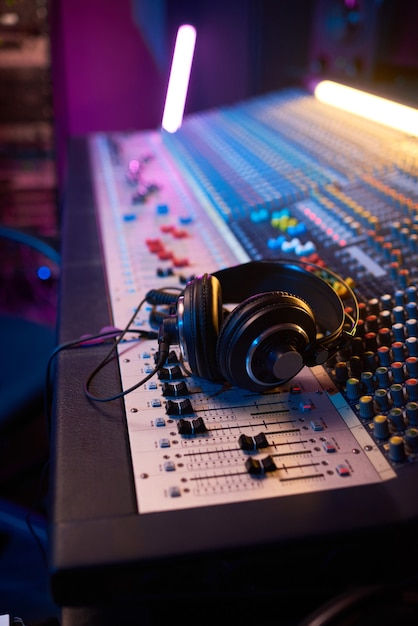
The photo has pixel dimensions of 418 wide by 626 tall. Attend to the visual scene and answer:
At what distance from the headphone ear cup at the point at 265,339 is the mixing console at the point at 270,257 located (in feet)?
0.19

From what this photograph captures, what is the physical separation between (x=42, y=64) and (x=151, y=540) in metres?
2.56

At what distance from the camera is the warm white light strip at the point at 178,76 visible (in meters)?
2.04

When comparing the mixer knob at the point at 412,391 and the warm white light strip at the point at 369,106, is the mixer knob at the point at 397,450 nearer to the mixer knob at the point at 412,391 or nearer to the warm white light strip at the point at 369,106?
the mixer knob at the point at 412,391

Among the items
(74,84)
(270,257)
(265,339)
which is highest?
(265,339)

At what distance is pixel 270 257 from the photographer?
1127 mm

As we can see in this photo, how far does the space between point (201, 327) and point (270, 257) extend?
410 millimetres

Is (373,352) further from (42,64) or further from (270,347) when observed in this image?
(42,64)

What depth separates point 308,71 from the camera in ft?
6.98

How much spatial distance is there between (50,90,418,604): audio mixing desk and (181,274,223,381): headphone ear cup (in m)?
0.05

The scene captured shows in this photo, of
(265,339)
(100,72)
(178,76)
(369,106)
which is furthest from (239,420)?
(100,72)

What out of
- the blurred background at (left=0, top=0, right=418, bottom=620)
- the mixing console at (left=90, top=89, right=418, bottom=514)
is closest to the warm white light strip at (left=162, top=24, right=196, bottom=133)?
the mixing console at (left=90, top=89, right=418, bottom=514)

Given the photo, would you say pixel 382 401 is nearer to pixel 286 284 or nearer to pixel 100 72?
pixel 286 284

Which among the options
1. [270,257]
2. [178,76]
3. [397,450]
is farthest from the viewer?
[178,76]

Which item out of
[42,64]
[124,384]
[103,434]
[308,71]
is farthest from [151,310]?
[42,64]
